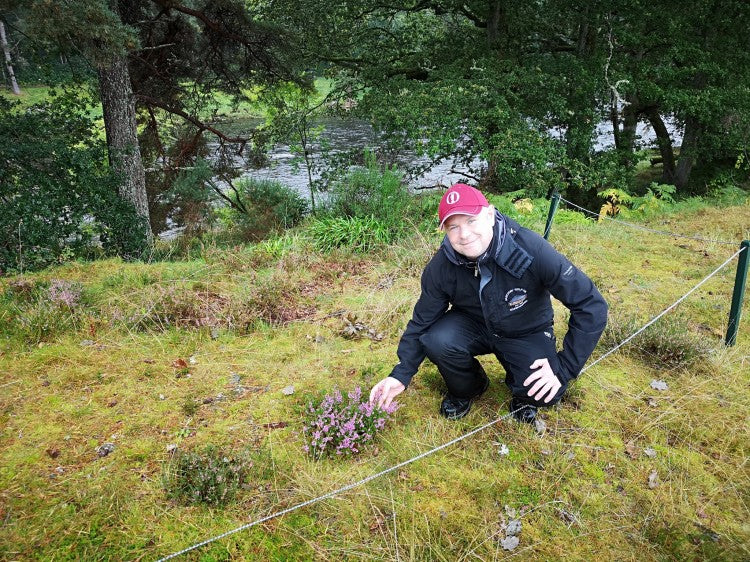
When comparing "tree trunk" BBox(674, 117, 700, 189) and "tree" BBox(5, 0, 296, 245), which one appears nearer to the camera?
"tree" BBox(5, 0, 296, 245)

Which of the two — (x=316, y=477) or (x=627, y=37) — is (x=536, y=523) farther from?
(x=627, y=37)

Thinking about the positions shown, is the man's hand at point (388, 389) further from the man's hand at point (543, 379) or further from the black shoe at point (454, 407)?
the man's hand at point (543, 379)

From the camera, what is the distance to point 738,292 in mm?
3766

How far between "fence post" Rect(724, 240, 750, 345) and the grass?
0.16 m

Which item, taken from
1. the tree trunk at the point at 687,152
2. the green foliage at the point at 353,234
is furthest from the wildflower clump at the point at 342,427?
the tree trunk at the point at 687,152

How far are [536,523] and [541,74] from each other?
32.4 feet

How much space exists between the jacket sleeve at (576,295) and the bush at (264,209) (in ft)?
25.2

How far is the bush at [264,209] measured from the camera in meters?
10.0

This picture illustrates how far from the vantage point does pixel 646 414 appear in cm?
321

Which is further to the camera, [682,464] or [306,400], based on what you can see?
[306,400]

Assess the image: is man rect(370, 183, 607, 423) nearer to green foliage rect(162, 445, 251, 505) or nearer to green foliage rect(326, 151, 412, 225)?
green foliage rect(162, 445, 251, 505)

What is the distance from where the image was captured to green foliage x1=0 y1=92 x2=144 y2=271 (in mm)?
6574

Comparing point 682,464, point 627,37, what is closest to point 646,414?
point 682,464

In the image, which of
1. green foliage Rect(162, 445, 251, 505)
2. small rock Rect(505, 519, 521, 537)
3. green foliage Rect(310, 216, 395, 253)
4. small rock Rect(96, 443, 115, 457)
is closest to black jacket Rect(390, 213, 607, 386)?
small rock Rect(505, 519, 521, 537)
